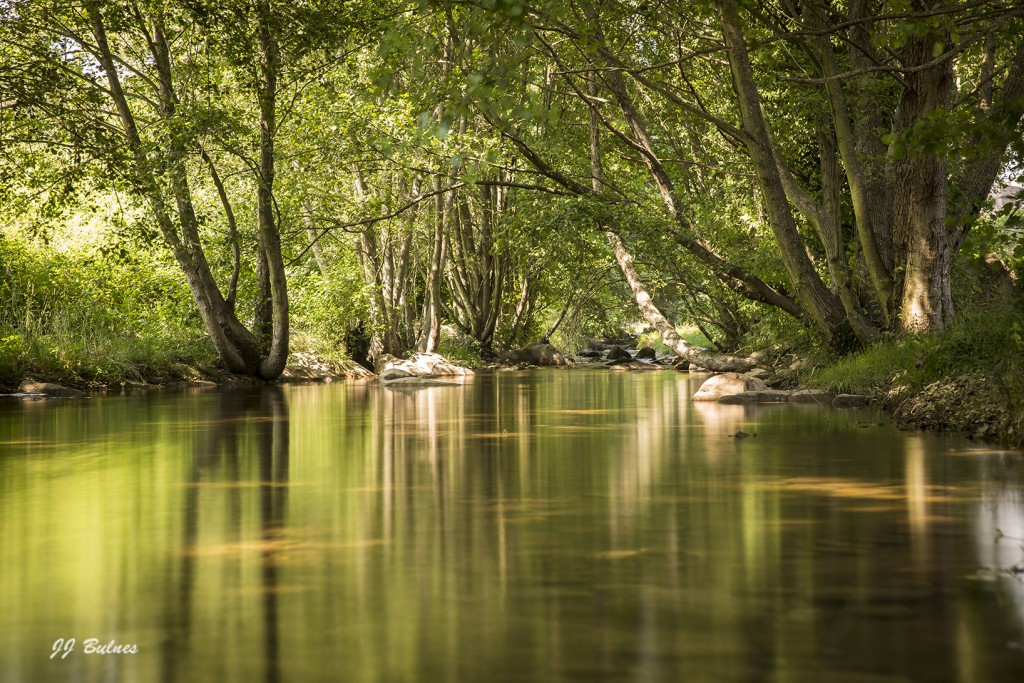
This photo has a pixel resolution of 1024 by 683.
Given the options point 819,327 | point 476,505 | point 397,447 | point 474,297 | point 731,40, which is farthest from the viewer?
point 474,297

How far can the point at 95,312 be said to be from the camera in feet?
75.2

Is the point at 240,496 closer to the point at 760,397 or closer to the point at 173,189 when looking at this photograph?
the point at 760,397

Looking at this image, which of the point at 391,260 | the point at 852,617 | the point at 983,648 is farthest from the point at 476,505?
the point at 391,260

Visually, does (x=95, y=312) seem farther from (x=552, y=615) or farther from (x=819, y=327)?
(x=552, y=615)

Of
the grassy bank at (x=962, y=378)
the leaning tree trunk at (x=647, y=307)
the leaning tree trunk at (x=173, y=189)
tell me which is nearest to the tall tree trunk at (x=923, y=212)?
the grassy bank at (x=962, y=378)

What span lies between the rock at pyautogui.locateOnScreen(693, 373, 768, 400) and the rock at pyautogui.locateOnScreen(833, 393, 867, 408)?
81.1 inches

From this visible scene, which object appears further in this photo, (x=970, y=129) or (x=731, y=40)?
(x=731, y=40)

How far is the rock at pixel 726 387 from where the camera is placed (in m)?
16.1

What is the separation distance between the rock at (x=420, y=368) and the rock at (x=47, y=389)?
8.43 m

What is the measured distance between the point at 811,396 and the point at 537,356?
24.4m

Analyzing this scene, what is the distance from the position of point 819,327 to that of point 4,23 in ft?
49.7

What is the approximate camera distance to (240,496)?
6109 millimetres

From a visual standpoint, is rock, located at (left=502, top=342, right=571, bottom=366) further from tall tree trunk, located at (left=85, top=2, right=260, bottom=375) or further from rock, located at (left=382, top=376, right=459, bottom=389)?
tall tree trunk, located at (left=85, top=2, right=260, bottom=375)

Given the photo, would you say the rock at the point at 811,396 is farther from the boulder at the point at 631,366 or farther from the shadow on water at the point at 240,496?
the boulder at the point at 631,366
